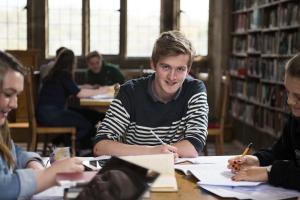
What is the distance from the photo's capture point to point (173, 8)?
7.53m

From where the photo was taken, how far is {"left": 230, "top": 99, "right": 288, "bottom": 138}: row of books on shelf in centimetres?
535

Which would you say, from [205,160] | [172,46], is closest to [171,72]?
[172,46]

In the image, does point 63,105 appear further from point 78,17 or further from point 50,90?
point 78,17

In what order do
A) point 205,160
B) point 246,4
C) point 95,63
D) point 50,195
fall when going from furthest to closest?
point 246,4 → point 95,63 → point 205,160 → point 50,195

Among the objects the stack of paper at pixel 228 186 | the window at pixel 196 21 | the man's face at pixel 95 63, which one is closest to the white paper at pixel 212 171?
the stack of paper at pixel 228 186

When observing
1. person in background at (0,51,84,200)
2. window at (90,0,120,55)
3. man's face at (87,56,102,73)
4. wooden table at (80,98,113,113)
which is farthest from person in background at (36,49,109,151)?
person in background at (0,51,84,200)

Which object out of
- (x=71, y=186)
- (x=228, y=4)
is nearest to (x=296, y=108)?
(x=71, y=186)

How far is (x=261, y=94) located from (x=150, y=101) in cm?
397

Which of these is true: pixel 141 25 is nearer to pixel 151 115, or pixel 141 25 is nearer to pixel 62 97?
pixel 62 97

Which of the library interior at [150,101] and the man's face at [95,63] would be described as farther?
the man's face at [95,63]

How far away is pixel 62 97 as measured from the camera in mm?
4719

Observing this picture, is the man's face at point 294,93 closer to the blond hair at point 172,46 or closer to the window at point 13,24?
the blond hair at point 172,46

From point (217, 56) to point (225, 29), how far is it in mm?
417

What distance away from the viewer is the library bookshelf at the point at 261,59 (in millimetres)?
5176
